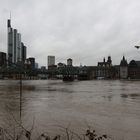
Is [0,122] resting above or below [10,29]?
below

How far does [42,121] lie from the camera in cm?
1606

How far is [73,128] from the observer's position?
A: 13992 mm

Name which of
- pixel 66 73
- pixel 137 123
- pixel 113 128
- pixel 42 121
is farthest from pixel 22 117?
pixel 66 73

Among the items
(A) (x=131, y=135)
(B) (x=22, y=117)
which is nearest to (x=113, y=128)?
(A) (x=131, y=135)

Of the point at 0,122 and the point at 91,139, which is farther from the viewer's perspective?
the point at 0,122

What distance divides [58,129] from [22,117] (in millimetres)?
4418

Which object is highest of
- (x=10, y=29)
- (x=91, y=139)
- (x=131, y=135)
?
(x=10, y=29)

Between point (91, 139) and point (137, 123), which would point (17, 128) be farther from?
point (91, 139)

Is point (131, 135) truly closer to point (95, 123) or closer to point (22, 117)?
point (95, 123)

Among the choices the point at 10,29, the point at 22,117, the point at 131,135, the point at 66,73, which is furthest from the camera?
the point at 66,73

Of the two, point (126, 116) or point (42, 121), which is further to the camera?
point (126, 116)

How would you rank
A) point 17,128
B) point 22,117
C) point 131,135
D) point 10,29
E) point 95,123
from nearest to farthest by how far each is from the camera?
point 131,135
point 17,128
point 95,123
point 22,117
point 10,29

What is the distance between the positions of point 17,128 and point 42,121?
9.19 ft

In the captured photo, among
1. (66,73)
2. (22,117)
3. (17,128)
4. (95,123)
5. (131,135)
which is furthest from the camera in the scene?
(66,73)
